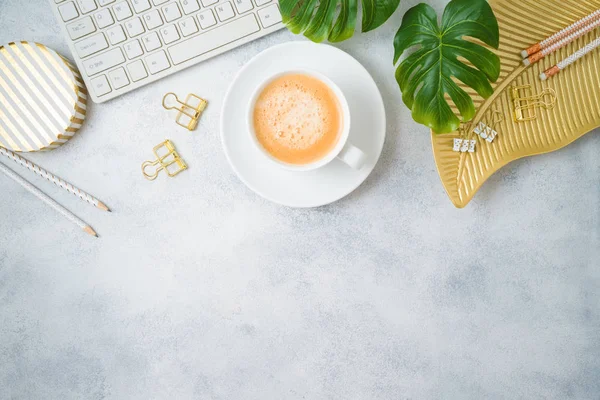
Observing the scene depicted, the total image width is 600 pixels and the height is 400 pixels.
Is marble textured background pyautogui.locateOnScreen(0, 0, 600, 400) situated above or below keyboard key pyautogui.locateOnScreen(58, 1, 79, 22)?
below

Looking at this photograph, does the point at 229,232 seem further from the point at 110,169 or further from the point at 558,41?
the point at 558,41

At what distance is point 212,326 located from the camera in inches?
37.6

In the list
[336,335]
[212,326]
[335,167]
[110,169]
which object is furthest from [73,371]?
[335,167]

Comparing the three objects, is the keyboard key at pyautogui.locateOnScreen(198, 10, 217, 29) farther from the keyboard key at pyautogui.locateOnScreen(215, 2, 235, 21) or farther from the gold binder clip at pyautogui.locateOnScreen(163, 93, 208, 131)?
the gold binder clip at pyautogui.locateOnScreen(163, 93, 208, 131)

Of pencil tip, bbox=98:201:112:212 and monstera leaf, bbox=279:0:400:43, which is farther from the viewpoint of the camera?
pencil tip, bbox=98:201:112:212

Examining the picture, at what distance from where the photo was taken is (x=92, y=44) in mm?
875

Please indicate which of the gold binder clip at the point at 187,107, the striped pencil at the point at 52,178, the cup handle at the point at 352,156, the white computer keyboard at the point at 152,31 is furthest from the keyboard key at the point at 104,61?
the cup handle at the point at 352,156

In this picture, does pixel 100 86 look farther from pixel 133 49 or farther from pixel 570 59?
pixel 570 59

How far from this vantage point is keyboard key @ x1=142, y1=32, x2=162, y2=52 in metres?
0.88

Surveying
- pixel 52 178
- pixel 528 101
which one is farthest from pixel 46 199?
pixel 528 101

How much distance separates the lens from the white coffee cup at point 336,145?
2.62 feet

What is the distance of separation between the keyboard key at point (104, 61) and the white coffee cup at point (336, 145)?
277 mm

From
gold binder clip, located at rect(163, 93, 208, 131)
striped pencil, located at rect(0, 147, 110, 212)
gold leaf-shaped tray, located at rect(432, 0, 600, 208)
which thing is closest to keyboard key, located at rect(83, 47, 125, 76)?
gold binder clip, located at rect(163, 93, 208, 131)

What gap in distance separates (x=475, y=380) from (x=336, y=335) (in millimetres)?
293
